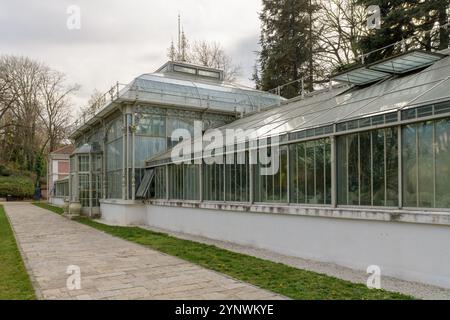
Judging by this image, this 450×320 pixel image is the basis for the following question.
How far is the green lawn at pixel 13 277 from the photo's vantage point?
5938 mm

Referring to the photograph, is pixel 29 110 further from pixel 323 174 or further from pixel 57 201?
Result: pixel 323 174

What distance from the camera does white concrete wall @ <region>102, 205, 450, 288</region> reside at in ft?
19.7

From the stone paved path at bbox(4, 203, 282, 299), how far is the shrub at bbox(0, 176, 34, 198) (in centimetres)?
3484

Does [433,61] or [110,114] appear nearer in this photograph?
[433,61]

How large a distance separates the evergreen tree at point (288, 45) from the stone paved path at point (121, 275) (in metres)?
17.7

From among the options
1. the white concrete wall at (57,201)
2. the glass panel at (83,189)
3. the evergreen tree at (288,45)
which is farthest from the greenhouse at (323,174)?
the white concrete wall at (57,201)

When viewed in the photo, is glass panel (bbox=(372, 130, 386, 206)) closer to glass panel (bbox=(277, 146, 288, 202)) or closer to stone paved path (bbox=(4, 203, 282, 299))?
glass panel (bbox=(277, 146, 288, 202))

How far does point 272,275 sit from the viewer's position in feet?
22.7

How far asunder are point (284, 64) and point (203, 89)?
26.0ft

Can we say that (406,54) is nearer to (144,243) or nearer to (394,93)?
(394,93)

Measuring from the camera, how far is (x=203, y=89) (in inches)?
781

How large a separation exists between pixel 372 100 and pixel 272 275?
4549mm

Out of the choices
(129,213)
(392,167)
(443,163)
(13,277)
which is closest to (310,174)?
(392,167)

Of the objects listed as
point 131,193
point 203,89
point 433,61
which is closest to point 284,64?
point 203,89
